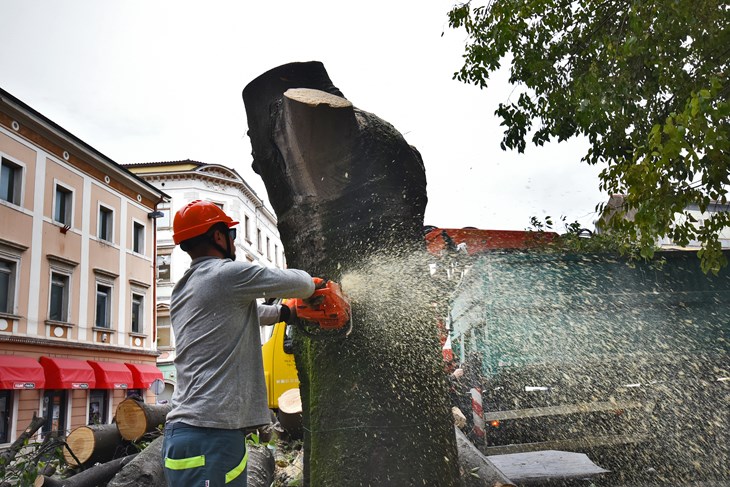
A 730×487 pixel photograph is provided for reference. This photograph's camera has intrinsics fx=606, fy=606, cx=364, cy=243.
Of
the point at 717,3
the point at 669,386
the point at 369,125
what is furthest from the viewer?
the point at 669,386

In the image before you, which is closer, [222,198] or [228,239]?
[228,239]

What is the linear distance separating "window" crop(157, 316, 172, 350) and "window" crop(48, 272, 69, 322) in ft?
38.2

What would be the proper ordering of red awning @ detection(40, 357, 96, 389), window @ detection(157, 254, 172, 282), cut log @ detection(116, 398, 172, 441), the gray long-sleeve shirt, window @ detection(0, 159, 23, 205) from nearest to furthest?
the gray long-sleeve shirt → cut log @ detection(116, 398, 172, 441) → window @ detection(0, 159, 23, 205) → red awning @ detection(40, 357, 96, 389) → window @ detection(157, 254, 172, 282)

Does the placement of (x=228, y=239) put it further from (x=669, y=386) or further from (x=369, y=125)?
(x=669, y=386)

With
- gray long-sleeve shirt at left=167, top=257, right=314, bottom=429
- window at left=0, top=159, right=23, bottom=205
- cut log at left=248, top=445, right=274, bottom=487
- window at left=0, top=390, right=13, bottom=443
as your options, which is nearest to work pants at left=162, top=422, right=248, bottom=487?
gray long-sleeve shirt at left=167, top=257, right=314, bottom=429

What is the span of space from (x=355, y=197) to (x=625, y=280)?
13.1ft

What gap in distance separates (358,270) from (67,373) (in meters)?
17.8

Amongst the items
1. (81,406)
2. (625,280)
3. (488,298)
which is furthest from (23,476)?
(81,406)

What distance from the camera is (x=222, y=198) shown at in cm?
3516

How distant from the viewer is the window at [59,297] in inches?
734

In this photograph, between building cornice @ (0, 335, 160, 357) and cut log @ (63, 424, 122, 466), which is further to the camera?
building cornice @ (0, 335, 160, 357)

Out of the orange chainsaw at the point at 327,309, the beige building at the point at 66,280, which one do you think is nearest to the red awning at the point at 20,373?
the beige building at the point at 66,280

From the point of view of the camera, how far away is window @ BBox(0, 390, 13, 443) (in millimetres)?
15734

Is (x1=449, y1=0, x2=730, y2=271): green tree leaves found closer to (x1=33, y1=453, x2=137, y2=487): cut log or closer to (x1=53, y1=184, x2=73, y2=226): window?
(x1=33, y1=453, x2=137, y2=487): cut log
